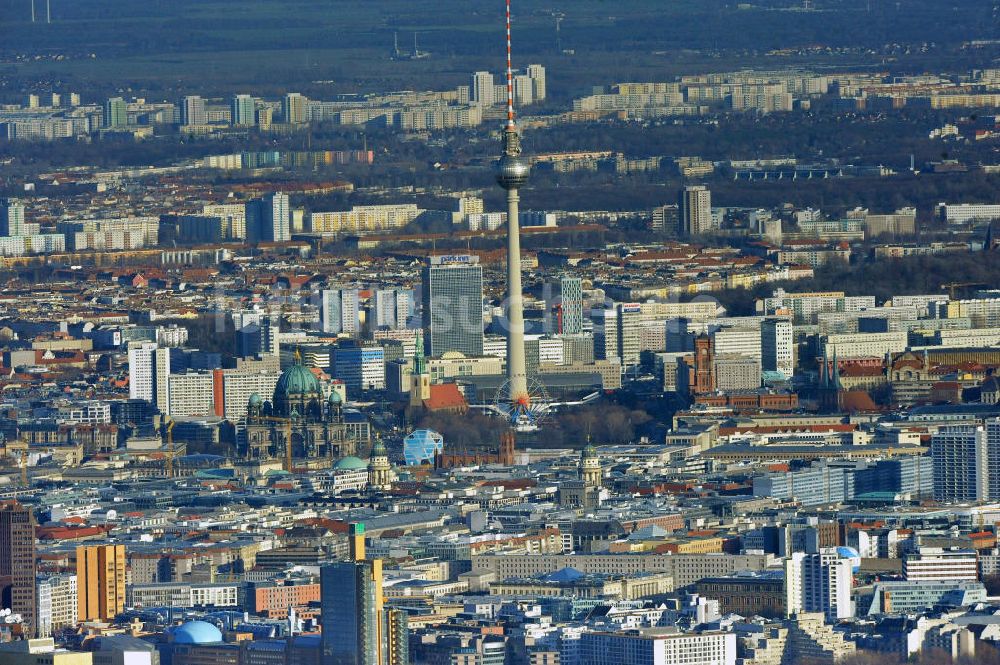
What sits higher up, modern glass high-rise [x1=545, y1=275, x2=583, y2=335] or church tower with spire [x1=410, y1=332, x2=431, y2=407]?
modern glass high-rise [x1=545, y1=275, x2=583, y2=335]

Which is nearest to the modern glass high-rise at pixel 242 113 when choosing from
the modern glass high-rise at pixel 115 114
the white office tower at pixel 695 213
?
the modern glass high-rise at pixel 115 114

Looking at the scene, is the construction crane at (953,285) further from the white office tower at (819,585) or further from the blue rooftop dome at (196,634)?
the blue rooftop dome at (196,634)

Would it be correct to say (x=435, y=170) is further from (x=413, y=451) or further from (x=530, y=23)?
(x=413, y=451)

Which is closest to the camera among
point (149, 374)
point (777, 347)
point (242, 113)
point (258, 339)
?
point (149, 374)

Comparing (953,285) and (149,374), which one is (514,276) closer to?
(149,374)

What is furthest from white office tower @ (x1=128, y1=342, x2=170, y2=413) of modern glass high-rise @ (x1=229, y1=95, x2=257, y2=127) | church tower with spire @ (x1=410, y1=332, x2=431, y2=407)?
modern glass high-rise @ (x1=229, y1=95, x2=257, y2=127)

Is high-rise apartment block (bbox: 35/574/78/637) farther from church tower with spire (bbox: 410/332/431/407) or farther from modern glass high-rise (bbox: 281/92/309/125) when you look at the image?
modern glass high-rise (bbox: 281/92/309/125)

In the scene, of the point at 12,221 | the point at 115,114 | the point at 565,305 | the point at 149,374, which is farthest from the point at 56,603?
the point at 115,114
